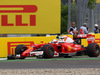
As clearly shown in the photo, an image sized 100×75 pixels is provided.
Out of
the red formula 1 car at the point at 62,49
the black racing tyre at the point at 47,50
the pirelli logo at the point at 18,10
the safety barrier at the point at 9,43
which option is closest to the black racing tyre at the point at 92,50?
the red formula 1 car at the point at 62,49

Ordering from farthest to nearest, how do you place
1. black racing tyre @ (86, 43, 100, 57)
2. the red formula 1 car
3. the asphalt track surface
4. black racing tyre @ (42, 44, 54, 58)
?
black racing tyre @ (86, 43, 100, 57), the red formula 1 car, black racing tyre @ (42, 44, 54, 58), the asphalt track surface

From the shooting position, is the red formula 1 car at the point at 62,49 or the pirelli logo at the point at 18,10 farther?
the pirelli logo at the point at 18,10

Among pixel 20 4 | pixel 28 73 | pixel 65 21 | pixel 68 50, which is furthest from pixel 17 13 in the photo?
pixel 65 21

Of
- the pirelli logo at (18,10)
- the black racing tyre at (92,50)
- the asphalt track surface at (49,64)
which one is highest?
the pirelli logo at (18,10)

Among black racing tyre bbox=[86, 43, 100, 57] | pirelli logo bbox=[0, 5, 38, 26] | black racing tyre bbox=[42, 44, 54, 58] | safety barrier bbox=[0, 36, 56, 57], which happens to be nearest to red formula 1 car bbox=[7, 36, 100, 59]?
black racing tyre bbox=[86, 43, 100, 57]

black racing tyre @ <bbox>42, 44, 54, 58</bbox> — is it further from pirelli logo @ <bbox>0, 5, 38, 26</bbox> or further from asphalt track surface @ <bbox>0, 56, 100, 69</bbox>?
pirelli logo @ <bbox>0, 5, 38, 26</bbox>

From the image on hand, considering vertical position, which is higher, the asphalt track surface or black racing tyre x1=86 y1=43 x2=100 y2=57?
black racing tyre x1=86 y1=43 x2=100 y2=57

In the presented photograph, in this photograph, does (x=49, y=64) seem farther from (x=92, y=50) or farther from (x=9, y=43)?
(x=9, y=43)

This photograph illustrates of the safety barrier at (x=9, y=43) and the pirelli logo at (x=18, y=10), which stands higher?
the pirelli logo at (x=18, y=10)

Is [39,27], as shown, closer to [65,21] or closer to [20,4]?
[20,4]

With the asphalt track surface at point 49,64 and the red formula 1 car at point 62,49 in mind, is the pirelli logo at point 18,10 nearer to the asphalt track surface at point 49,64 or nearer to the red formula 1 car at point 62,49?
the red formula 1 car at point 62,49

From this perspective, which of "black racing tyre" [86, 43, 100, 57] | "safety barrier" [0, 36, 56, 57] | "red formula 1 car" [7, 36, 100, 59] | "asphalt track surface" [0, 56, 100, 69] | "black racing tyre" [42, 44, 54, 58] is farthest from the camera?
"safety barrier" [0, 36, 56, 57]

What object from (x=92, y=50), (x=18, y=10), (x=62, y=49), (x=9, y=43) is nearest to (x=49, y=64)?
(x=62, y=49)

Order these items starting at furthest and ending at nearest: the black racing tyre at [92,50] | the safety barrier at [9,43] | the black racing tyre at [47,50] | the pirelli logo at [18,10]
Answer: the pirelli logo at [18,10] < the safety barrier at [9,43] < the black racing tyre at [92,50] < the black racing tyre at [47,50]
